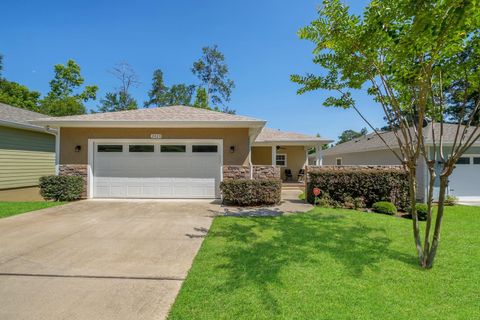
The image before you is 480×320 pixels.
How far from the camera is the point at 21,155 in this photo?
1233 centimetres

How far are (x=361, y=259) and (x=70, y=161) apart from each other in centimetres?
1027

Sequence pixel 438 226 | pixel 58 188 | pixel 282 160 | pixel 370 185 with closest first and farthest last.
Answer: pixel 438 226
pixel 370 185
pixel 58 188
pixel 282 160

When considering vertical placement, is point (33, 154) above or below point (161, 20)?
below

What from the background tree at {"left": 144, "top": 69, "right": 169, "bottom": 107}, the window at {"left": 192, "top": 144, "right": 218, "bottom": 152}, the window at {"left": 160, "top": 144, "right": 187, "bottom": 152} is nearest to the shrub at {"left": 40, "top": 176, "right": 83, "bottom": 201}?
the window at {"left": 160, "top": 144, "right": 187, "bottom": 152}

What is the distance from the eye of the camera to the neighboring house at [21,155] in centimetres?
1128

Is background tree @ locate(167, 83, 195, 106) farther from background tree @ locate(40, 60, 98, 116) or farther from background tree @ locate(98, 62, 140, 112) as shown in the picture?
background tree @ locate(40, 60, 98, 116)

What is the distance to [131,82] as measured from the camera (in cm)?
3002

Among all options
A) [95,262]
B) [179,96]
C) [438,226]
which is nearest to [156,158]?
[95,262]

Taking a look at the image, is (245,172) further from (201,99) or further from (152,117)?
(201,99)

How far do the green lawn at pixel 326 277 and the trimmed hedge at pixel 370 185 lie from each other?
2970mm

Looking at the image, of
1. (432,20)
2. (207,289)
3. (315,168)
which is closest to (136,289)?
(207,289)

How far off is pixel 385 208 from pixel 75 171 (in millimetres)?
11134

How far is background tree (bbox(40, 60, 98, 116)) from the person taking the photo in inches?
1138

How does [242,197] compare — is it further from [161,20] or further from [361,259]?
[161,20]
